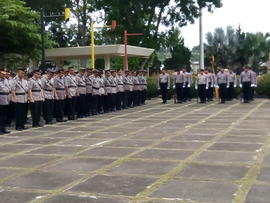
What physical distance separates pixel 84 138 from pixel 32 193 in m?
4.44

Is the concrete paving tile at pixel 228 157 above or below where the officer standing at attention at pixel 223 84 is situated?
below

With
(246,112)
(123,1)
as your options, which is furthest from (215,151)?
(123,1)

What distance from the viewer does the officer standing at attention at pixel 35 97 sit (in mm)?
12477

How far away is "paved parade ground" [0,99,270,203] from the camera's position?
543cm

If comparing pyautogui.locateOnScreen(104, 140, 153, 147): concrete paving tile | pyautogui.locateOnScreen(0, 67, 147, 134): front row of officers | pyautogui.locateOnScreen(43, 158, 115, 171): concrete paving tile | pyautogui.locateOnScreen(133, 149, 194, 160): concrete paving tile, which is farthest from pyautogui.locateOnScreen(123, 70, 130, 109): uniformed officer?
pyautogui.locateOnScreen(43, 158, 115, 171): concrete paving tile

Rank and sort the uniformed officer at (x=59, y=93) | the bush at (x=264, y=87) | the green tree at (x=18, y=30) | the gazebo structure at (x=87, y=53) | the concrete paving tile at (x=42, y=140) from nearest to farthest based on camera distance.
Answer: the concrete paving tile at (x=42, y=140) → the uniformed officer at (x=59, y=93) → the green tree at (x=18, y=30) → the bush at (x=264, y=87) → the gazebo structure at (x=87, y=53)

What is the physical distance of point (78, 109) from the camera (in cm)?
1485

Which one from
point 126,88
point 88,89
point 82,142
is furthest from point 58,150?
point 126,88

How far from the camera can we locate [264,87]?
2175cm

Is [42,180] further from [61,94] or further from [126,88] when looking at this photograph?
[126,88]

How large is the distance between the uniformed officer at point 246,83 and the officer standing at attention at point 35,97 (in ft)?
30.8

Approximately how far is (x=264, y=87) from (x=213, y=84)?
3.06 m

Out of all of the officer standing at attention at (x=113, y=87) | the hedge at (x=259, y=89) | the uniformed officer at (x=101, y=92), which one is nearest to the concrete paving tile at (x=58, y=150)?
the uniformed officer at (x=101, y=92)

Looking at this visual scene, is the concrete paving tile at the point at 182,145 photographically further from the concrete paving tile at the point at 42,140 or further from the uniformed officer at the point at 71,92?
the uniformed officer at the point at 71,92
